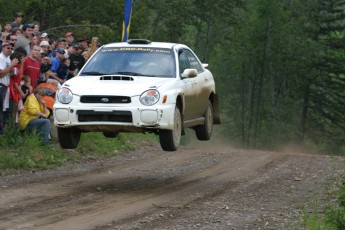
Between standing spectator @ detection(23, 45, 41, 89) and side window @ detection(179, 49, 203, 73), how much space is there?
2933 mm

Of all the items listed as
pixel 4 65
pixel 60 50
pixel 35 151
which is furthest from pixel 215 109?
pixel 60 50

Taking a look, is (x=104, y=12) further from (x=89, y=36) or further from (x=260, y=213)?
(x=260, y=213)

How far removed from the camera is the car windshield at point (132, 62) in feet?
46.9

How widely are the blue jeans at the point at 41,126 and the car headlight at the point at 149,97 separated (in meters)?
3.91

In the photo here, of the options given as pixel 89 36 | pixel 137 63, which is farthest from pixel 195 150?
pixel 89 36

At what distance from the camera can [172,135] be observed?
13.6 meters

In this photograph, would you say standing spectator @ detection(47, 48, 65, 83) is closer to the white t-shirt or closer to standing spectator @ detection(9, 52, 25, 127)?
standing spectator @ detection(9, 52, 25, 127)

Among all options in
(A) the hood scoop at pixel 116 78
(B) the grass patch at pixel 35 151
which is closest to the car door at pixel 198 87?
(A) the hood scoop at pixel 116 78

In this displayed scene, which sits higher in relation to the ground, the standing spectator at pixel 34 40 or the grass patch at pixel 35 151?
the standing spectator at pixel 34 40

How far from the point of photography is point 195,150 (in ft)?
66.5

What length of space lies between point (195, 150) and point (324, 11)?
55461 millimetres

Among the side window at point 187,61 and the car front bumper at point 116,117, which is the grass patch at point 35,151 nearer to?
the car front bumper at point 116,117

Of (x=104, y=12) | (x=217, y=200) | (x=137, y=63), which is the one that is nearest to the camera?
(x=217, y=200)

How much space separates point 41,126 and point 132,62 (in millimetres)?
2990
